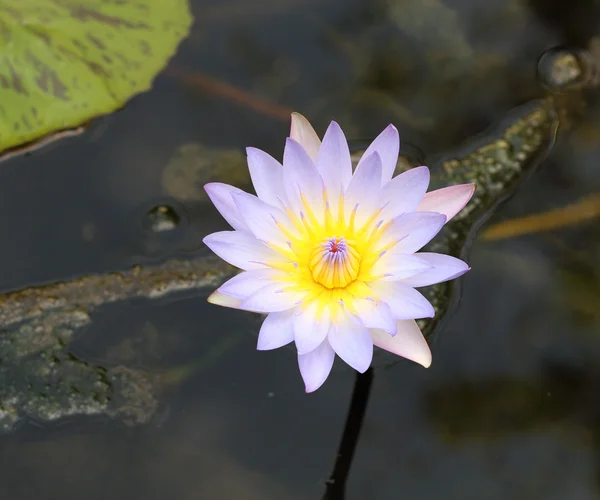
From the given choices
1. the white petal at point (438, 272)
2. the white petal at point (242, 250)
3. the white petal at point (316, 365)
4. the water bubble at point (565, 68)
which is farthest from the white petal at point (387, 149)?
the water bubble at point (565, 68)

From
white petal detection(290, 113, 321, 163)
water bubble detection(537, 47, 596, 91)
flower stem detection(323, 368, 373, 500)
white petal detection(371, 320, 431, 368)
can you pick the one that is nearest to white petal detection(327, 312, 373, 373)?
white petal detection(371, 320, 431, 368)

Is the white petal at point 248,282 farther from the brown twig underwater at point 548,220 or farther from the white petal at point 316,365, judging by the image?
the brown twig underwater at point 548,220

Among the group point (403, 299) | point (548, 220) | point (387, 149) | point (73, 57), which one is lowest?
point (403, 299)

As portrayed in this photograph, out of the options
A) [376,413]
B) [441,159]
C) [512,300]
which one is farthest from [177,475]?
[441,159]

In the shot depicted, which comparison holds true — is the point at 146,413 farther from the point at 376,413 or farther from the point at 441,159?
the point at 441,159

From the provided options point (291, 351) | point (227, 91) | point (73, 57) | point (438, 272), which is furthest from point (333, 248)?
point (73, 57)

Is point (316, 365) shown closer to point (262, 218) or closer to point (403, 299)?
point (403, 299)
